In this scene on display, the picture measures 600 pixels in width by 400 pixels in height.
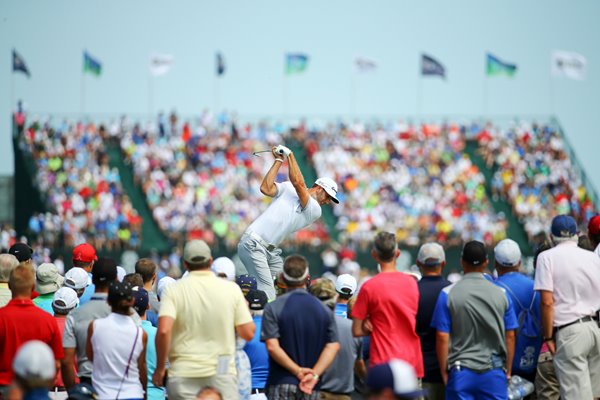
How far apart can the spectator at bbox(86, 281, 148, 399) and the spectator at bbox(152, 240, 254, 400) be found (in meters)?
0.24

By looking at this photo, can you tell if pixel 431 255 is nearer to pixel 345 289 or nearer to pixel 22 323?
pixel 345 289

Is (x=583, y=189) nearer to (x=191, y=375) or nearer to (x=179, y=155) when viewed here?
(x=179, y=155)

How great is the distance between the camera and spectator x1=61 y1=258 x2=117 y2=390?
8344 mm

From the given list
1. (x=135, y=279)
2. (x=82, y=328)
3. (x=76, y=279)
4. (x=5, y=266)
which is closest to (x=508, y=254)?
(x=135, y=279)

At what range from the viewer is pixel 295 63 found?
50438 mm

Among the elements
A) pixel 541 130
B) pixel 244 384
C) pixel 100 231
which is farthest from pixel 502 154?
pixel 244 384

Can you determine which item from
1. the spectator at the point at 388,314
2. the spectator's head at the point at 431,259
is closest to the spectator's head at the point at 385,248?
the spectator at the point at 388,314

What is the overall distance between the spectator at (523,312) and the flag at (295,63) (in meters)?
41.3

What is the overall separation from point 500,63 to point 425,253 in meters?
40.7

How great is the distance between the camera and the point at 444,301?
27.8 ft

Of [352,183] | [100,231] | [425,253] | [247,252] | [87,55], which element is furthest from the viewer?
[87,55]

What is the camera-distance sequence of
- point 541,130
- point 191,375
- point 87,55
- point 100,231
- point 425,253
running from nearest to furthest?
point 191,375
point 425,253
point 100,231
point 541,130
point 87,55

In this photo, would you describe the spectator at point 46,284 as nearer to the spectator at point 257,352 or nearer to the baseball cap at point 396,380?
the spectator at point 257,352

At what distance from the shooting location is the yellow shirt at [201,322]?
796 centimetres
